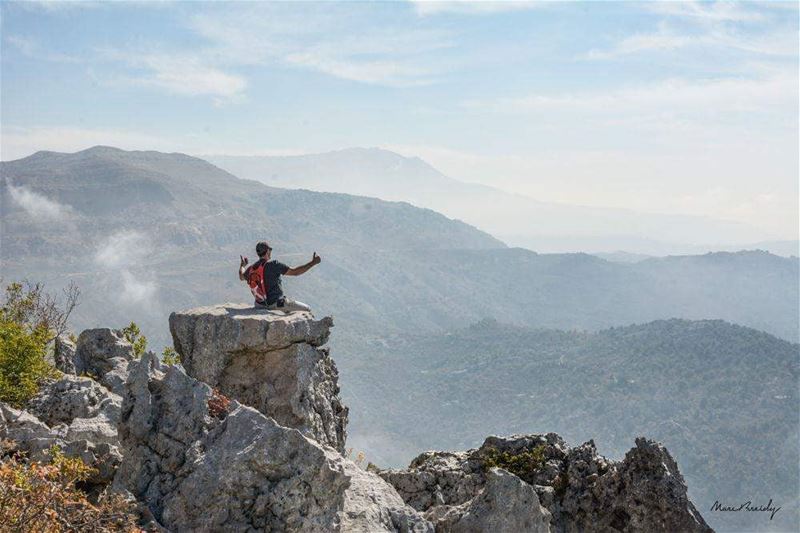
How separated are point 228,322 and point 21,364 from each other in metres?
6.96

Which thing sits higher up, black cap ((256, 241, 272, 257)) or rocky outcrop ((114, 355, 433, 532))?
black cap ((256, 241, 272, 257))

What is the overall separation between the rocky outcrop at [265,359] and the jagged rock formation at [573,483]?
2.52 m

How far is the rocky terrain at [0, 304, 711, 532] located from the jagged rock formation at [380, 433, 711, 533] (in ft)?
0.10

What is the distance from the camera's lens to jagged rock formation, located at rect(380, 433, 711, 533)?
672 inches

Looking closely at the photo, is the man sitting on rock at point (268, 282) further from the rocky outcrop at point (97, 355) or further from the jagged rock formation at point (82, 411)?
the rocky outcrop at point (97, 355)

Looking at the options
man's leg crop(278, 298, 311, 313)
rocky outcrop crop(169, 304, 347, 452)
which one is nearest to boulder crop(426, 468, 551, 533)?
rocky outcrop crop(169, 304, 347, 452)

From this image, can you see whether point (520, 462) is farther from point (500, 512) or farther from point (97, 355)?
point (97, 355)

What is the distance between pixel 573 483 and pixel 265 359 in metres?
7.79

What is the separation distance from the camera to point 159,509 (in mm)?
13375

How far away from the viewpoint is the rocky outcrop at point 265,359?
18.7 metres

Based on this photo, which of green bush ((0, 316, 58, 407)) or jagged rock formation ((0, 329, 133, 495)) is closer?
jagged rock formation ((0, 329, 133, 495))

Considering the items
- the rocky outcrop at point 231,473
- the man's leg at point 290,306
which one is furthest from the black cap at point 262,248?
the rocky outcrop at point 231,473

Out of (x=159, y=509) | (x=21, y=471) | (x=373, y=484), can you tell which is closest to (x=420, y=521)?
(x=373, y=484)

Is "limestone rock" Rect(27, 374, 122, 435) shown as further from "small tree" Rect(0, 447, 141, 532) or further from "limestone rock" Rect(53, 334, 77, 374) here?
"small tree" Rect(0, 447, 141, 532)
